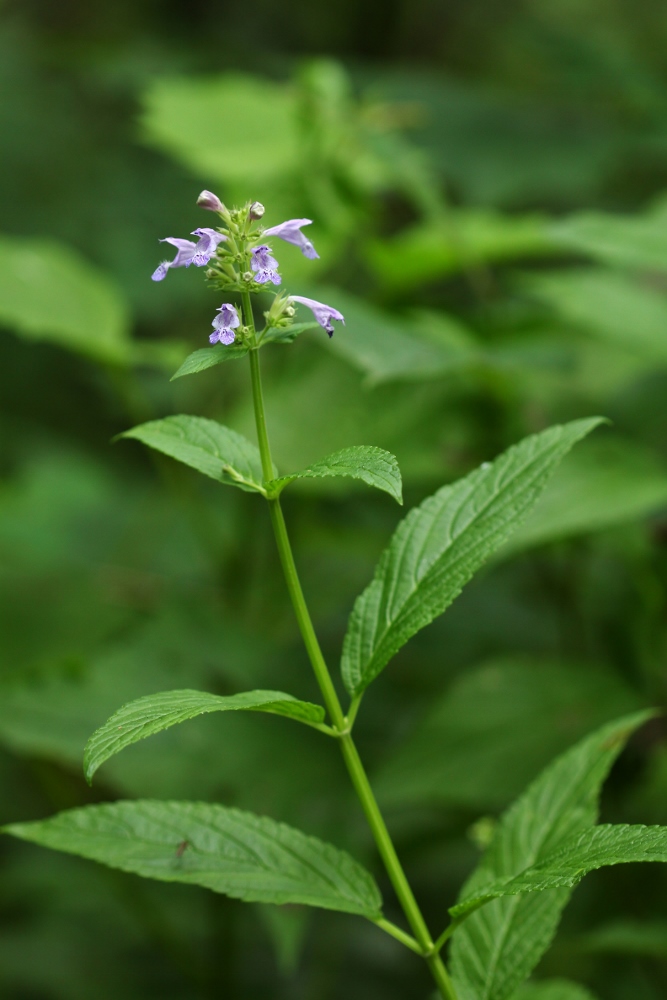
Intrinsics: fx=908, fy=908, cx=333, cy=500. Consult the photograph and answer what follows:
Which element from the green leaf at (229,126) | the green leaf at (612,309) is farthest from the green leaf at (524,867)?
the green leaf at (229,126)

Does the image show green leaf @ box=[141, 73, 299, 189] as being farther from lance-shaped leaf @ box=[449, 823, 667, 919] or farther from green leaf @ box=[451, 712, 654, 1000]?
lance-shaped leaf @ box=[449, 823, 667, 919]

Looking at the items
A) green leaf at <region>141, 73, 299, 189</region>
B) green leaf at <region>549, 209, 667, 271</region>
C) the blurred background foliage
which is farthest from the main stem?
green leaf at <region>141, 73, 299, 189</region>

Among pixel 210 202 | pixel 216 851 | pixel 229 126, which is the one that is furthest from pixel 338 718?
pixel 229 126

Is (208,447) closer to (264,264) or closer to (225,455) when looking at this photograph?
(225,455)

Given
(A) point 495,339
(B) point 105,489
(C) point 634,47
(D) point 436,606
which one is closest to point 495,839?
(D) point 436,606

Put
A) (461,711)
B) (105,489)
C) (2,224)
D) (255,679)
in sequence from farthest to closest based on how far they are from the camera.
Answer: (2,224) < (105,489) < (255,679) < (461,711)

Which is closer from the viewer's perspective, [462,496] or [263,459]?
[263,459]

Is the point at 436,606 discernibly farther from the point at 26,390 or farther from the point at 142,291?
the point at 26,390
